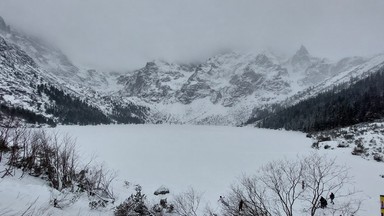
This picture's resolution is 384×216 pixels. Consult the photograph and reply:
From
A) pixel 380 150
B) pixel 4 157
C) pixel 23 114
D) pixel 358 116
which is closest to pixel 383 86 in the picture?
pixel 358 116

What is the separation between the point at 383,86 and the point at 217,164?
5361 inches

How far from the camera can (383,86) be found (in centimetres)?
12531

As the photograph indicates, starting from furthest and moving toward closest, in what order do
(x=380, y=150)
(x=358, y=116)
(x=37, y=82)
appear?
(x=37, y=82) < (x=358, y=116) < (x=380, y=150)

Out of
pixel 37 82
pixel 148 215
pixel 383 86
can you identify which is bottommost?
pixel 148 215

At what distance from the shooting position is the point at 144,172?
35531mm

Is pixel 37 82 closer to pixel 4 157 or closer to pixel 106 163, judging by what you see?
pixel 106 163

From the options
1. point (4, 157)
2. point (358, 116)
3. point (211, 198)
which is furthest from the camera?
point (358, 116)

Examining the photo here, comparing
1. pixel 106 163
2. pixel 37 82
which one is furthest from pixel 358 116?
pixel 37 82

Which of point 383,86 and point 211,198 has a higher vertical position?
point 383,86

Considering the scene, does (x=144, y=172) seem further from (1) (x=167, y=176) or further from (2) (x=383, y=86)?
(2) (x=383, y=86)

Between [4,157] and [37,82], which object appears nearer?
[4,157]

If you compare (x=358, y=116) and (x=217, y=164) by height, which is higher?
(x=358, y=116)

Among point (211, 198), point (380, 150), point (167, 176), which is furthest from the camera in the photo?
point (380, 150)

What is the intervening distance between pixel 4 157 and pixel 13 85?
186 metres
